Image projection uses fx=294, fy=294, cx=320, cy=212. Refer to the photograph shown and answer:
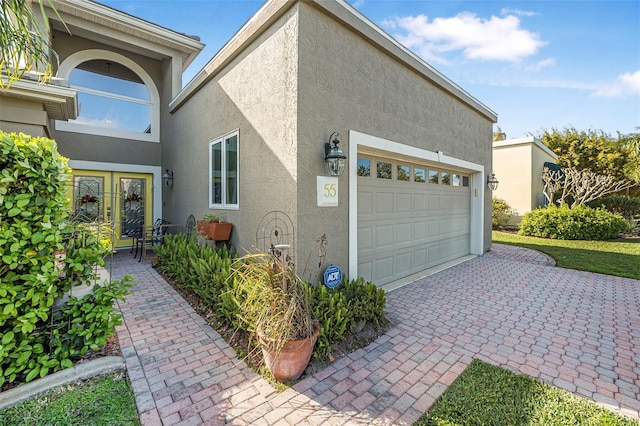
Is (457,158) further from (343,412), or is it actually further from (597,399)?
(343,412)

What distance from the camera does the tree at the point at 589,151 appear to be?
18609 mm

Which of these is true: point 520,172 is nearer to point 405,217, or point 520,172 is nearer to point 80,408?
point 405,217

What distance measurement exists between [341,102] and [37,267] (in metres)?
4.21

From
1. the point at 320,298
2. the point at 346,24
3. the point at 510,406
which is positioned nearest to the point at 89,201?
the point at 320,298

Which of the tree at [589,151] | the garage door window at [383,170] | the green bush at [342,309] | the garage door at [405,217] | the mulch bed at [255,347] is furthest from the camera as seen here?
the tree at [589,151]

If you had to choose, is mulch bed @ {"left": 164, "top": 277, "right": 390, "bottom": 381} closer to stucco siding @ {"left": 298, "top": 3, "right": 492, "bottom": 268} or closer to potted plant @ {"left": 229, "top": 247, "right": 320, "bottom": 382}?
potted plant @ {"left": 229, "top": 247, "right": 320, "bottom": 382}

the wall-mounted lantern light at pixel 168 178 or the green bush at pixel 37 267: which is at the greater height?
the wall-mounted lantern light at pixel 168 178

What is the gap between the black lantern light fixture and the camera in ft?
14.2

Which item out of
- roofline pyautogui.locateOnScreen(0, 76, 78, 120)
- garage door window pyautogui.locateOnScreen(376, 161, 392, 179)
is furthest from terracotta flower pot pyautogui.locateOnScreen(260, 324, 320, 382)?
roofline pyautogui.locateOnScreen(0, 76, 78, 120)

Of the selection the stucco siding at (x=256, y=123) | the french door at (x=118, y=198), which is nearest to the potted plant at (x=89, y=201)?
the french door at (x=118, y=198)

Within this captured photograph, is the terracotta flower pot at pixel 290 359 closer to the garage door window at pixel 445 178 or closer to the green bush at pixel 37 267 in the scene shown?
the green bush at pixel 37 267

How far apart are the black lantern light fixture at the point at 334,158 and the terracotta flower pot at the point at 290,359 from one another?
2339 mm

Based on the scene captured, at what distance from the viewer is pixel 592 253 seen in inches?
390

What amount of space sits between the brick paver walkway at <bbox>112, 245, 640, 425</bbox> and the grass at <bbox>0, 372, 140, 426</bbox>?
135 mm
